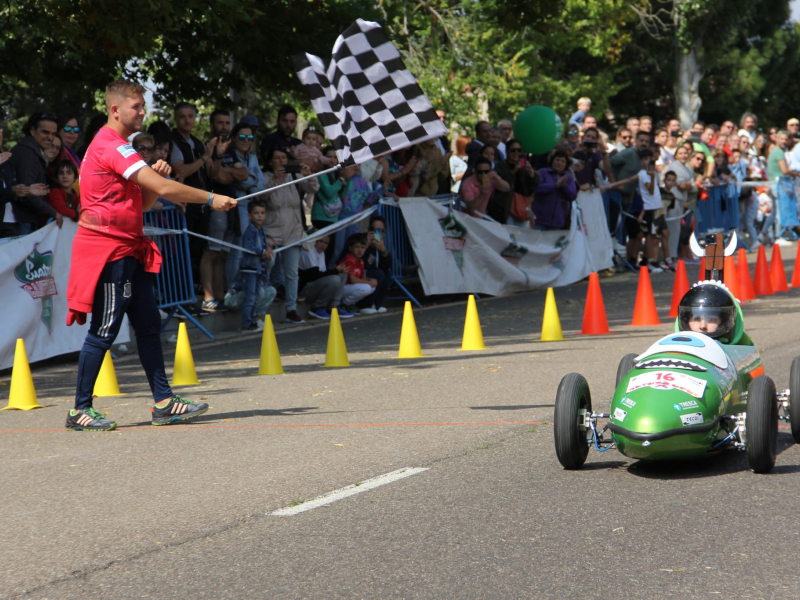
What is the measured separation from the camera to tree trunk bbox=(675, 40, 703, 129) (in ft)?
135

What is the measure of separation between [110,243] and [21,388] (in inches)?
80.5

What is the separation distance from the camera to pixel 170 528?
4867 millimetres

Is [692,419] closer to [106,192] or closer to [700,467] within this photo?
[700,467]

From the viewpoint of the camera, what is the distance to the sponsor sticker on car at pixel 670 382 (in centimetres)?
554

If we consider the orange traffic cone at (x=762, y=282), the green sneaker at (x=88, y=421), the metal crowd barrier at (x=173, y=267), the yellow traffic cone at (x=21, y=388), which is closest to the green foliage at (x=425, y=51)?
the metal crowd barrier at (x=173, y=267)

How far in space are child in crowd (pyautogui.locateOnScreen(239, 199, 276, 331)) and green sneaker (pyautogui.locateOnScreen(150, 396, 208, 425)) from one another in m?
5.08

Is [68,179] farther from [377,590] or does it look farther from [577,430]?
[377,590]

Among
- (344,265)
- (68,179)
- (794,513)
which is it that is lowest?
(794,513)

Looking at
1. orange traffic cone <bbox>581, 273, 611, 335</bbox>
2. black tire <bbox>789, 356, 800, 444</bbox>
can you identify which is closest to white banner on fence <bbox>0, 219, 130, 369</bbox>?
orange traffic cone <bbox>581, 273, 611, 335</bbox>

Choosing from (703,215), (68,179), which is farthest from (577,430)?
(703,215)

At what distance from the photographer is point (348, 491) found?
5.43 m

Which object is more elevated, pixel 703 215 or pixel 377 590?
pixel 703 215

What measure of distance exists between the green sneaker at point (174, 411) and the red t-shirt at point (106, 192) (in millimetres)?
1156

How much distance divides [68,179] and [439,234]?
19.2 ft
